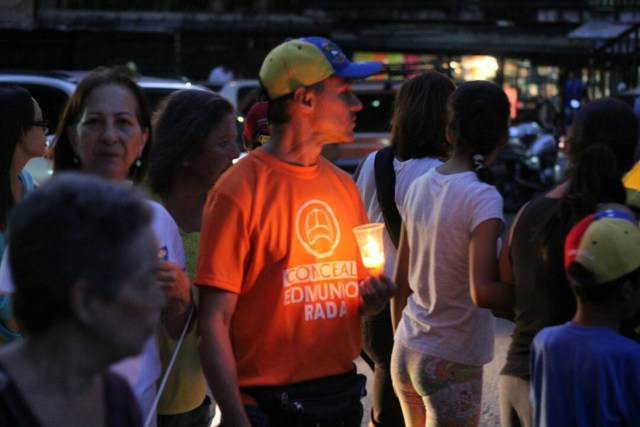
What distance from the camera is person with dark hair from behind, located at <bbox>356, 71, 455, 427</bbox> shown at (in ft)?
16.4

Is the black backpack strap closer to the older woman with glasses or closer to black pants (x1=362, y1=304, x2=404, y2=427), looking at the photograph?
black pants (x1=362, y1=304, x2=404, y2=427)

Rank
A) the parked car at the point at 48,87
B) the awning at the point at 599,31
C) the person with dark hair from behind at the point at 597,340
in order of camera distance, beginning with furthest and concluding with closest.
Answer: the awning at the point at 599,31 → the parked car at the point at 48,87 → the person with dark hair from behind at the point at 597,340

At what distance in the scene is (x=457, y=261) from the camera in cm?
427

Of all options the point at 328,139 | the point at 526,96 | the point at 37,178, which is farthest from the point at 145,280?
the point at 526,96

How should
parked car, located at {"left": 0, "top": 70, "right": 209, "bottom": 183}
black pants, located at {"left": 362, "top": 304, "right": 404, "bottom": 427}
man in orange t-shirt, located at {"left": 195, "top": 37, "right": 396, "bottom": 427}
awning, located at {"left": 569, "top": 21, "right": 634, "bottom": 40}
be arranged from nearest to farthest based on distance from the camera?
man in orange t-shirt, located at {"left": 195, "top": 37, "right": 396, "bottom": 427}
black pants, located at {"left": 362, "top": 304, "right": 404, "bottom": 427}
parked car, located at {"left": 0, "top": 70, "right": 209, "bottom": 183}
awning, located at {"left": 569, "top": 21, "right": 634, "bottom": 40}

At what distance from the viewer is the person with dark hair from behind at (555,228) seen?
3.57 m

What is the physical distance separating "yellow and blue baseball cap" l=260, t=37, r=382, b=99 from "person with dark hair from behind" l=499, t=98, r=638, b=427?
0.75 meters

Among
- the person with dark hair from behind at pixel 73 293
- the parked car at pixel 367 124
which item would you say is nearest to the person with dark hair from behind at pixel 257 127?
the person with dark hair from behind at pixel 73 293

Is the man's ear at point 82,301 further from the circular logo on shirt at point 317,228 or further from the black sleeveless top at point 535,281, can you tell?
the black sleeveless top at point 535,281

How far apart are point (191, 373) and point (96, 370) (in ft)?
5.90

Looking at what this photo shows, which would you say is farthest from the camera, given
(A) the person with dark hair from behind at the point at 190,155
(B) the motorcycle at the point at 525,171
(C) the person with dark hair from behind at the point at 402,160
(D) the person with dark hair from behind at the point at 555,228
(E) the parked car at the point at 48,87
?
(B) the motorcycle at the point at 525,171

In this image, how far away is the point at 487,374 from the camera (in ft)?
28.2

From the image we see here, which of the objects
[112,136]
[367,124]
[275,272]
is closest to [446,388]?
[275,272]

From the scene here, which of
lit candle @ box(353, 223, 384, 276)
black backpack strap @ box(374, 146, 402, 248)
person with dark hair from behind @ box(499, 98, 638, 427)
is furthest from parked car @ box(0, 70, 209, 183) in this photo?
lit candle @ box(353, 223, 384, 276)
